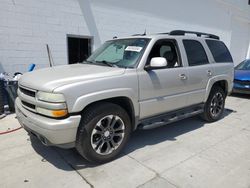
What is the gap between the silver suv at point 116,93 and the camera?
9.00 ft

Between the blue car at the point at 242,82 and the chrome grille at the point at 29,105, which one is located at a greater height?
the chrome grille at the point at 29,105

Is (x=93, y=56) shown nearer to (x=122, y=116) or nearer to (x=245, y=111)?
(x=122, y=116)

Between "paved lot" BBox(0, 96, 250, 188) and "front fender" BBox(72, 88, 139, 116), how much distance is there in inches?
33.0

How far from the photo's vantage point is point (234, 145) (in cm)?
393

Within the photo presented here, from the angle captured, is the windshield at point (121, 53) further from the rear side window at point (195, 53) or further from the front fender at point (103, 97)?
the rear side window at point (195, 53)

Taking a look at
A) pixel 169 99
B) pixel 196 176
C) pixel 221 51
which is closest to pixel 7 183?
pixel 196 176

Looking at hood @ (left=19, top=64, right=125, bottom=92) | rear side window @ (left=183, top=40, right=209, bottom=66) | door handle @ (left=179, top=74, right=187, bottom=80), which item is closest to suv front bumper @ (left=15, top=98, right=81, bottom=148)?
hood @ (left=19, top=64, right=125, bottom=92)

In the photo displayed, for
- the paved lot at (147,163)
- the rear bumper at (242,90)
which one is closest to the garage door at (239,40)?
the rear bumper at (242,90)

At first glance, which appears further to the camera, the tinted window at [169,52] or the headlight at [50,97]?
the tinted window at [169,52]

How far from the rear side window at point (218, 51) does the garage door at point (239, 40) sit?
1072 centimetres

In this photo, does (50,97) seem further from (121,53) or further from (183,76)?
(183,76)

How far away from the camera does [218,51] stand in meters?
5.11

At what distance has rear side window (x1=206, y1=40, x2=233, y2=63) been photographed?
493 centimetres

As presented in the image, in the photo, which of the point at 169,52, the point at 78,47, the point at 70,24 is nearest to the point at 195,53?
the point at 169,52
